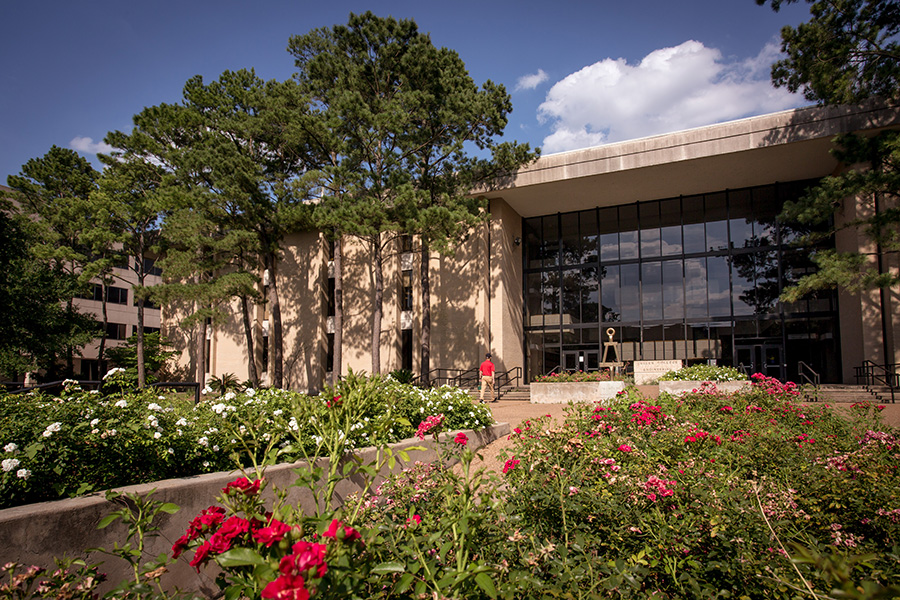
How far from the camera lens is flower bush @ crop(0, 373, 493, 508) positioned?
3.02 meters

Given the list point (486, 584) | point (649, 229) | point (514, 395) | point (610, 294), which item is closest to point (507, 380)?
point (514, 395)

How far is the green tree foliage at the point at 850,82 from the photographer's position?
565 inches

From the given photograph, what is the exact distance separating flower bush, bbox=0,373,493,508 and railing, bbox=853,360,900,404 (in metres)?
18.8

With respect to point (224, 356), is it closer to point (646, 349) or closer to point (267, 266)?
point (267, 266)

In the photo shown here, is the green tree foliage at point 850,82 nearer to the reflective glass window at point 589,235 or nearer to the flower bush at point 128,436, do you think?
the reflective glass window at point 589,235

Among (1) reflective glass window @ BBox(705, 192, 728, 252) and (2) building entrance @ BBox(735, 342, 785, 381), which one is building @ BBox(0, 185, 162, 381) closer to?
(1) reflective glass window @ BBox(705, 192, 728, 252)

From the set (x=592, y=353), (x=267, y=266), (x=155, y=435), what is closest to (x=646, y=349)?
(x=592, y=353)

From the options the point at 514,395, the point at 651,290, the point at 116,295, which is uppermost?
the point at 116,295

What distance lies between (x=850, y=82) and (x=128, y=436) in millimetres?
19591

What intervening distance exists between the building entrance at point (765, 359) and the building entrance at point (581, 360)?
19.5ft

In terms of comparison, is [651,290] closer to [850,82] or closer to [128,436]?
[850,82]

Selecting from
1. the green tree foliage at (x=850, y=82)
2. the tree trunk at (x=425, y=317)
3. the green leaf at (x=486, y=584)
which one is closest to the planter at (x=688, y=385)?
the green tree foliage at (x=850, y=82)

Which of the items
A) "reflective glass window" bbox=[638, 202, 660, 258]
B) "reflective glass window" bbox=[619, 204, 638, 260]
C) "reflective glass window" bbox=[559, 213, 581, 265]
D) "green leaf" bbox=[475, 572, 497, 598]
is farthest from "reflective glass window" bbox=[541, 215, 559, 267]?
"green leaf" bbox=[475, 572, 497, 598]

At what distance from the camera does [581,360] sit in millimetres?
24344
